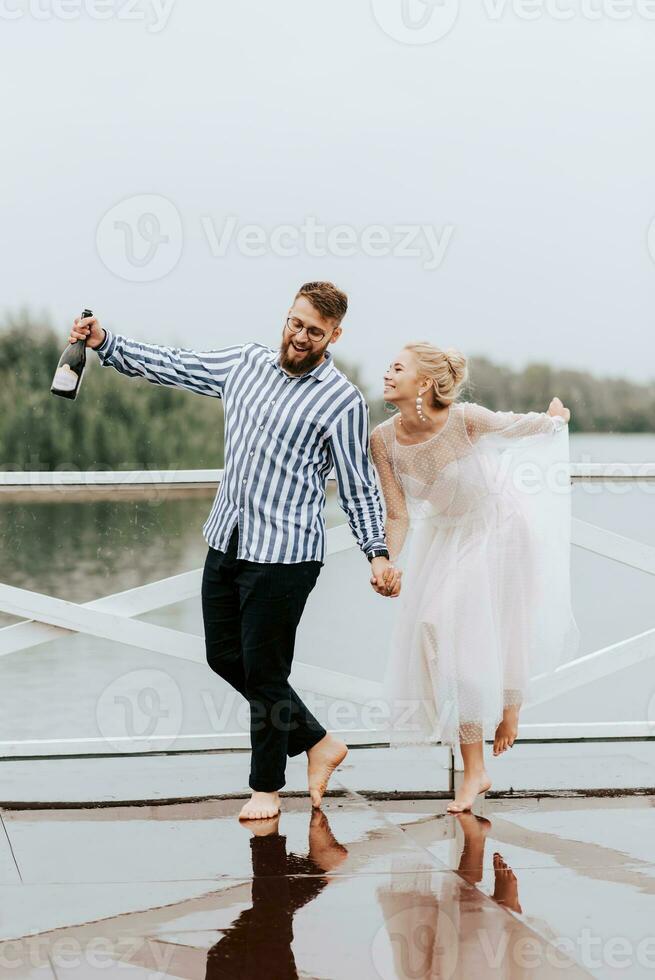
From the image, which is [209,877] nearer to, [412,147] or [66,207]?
[66,207]

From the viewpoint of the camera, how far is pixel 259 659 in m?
2.70

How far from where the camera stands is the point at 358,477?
8.85 feet

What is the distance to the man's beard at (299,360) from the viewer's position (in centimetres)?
263

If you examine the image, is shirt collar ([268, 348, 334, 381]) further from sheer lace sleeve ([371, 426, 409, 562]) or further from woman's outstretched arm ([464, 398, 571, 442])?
woman's outstretched arm ([464, 398, 571, 442])

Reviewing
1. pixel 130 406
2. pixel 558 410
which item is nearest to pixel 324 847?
pixel 558 410

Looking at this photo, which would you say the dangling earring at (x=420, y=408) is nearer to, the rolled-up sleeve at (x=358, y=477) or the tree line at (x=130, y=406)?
the rolled-up sleeve at (x=358, y=477)

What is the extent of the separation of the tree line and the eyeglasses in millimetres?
8873

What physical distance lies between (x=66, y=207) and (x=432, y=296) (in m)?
7.36

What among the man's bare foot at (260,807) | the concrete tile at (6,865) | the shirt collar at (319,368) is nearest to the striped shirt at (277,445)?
the shirt collar at (319,368)

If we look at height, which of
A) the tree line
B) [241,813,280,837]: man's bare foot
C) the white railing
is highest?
the tree line

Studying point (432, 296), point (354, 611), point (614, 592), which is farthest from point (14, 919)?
point (432, 296)

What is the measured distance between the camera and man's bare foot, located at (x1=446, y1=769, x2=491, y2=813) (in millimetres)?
2852

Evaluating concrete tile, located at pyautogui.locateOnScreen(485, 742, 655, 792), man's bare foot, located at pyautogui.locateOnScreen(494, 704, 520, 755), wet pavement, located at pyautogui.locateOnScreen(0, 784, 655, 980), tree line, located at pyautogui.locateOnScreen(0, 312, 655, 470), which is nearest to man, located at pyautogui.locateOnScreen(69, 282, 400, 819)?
wet pavement, located at pyautogui.locateOnScreen(0, 784, 655, 980)

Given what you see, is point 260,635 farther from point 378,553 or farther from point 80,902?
point 80,902
